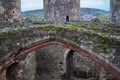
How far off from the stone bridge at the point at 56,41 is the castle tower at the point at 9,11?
5.78m

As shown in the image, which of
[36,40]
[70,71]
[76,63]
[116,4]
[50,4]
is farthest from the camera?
[50,4]

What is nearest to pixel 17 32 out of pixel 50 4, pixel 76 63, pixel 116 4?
pixel 76 63

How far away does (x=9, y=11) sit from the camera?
15.9 metres

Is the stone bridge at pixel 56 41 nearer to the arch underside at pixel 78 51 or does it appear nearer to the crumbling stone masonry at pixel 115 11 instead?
the arch underside at pixel 78 51

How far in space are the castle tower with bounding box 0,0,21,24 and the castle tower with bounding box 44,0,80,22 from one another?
416 cm

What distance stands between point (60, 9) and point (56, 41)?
10501 mm

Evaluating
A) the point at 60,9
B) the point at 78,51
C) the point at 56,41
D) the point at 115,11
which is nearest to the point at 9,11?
the point at 60,9

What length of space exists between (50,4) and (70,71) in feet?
21.3

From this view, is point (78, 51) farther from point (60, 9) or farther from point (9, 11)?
point (60, 9)

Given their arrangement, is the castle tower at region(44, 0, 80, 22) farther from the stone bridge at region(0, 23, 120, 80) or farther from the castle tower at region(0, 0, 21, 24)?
the stone bridge at region(0, 23, 120, 80)

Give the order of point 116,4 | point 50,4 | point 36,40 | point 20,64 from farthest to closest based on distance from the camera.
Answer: point 50,4 < point 116,4 < point 20,64 < point 36,40

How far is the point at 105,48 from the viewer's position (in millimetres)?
9008

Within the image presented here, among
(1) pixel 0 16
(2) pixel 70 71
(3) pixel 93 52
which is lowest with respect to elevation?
(2) pixel 70 71

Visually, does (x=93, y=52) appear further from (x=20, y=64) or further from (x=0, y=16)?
(x=0, y=16)
